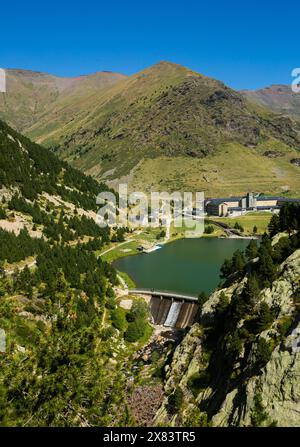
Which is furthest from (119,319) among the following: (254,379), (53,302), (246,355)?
(53,302)

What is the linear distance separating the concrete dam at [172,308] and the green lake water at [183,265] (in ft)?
17.6

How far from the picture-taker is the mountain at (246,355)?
107ft

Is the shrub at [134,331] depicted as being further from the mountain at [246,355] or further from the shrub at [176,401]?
the shrub at [176,401]

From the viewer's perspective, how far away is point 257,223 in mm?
164375

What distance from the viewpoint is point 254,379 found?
3516 cm

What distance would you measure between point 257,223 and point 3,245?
110 m

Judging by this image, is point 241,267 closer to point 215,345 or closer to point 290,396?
point 215,345

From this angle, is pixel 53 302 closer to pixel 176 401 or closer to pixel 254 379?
pixel 254 379

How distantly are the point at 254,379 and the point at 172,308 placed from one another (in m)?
41.5

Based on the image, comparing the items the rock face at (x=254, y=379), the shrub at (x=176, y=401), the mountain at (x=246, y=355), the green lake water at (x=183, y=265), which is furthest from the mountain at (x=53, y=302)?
the green lake water at (x=183, y=265)

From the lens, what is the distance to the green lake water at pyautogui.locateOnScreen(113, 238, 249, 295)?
8962 centimetres

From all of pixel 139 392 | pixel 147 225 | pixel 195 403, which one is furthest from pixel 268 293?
pixel 147 225

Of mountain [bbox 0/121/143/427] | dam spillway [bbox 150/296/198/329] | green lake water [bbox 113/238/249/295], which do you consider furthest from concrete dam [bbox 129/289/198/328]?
mountain [bbox 0/121/143/427]

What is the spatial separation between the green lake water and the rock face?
103ft
